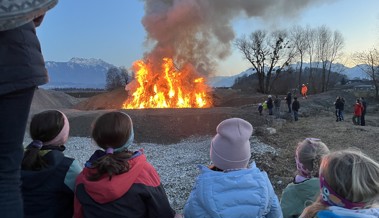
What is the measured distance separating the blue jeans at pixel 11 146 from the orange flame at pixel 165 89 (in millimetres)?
24523

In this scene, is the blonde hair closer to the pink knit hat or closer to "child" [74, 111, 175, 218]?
the pink knit hat

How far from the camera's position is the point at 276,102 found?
983 inches

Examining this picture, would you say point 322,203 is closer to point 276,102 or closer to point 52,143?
point 52,143

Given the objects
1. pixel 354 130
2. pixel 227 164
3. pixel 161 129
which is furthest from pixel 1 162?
pixel 354 130

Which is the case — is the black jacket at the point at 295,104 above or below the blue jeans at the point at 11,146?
below

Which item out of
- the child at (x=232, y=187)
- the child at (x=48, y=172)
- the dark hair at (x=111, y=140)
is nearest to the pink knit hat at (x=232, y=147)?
the child at (x=232, y=187)

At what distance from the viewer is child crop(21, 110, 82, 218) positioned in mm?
2609

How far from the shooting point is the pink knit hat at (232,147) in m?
2.83

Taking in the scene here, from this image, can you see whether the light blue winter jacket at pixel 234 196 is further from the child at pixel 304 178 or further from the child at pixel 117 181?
the child at pixel 304 178

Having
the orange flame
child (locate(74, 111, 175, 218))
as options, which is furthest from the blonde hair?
the orange flame

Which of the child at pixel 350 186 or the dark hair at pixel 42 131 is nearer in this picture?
the child at pixel 350 186

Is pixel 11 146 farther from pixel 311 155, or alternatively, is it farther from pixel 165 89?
pixel 165 89

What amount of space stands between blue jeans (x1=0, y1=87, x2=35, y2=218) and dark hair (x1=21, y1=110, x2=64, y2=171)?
0.80 meters

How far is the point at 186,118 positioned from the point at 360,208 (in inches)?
669
